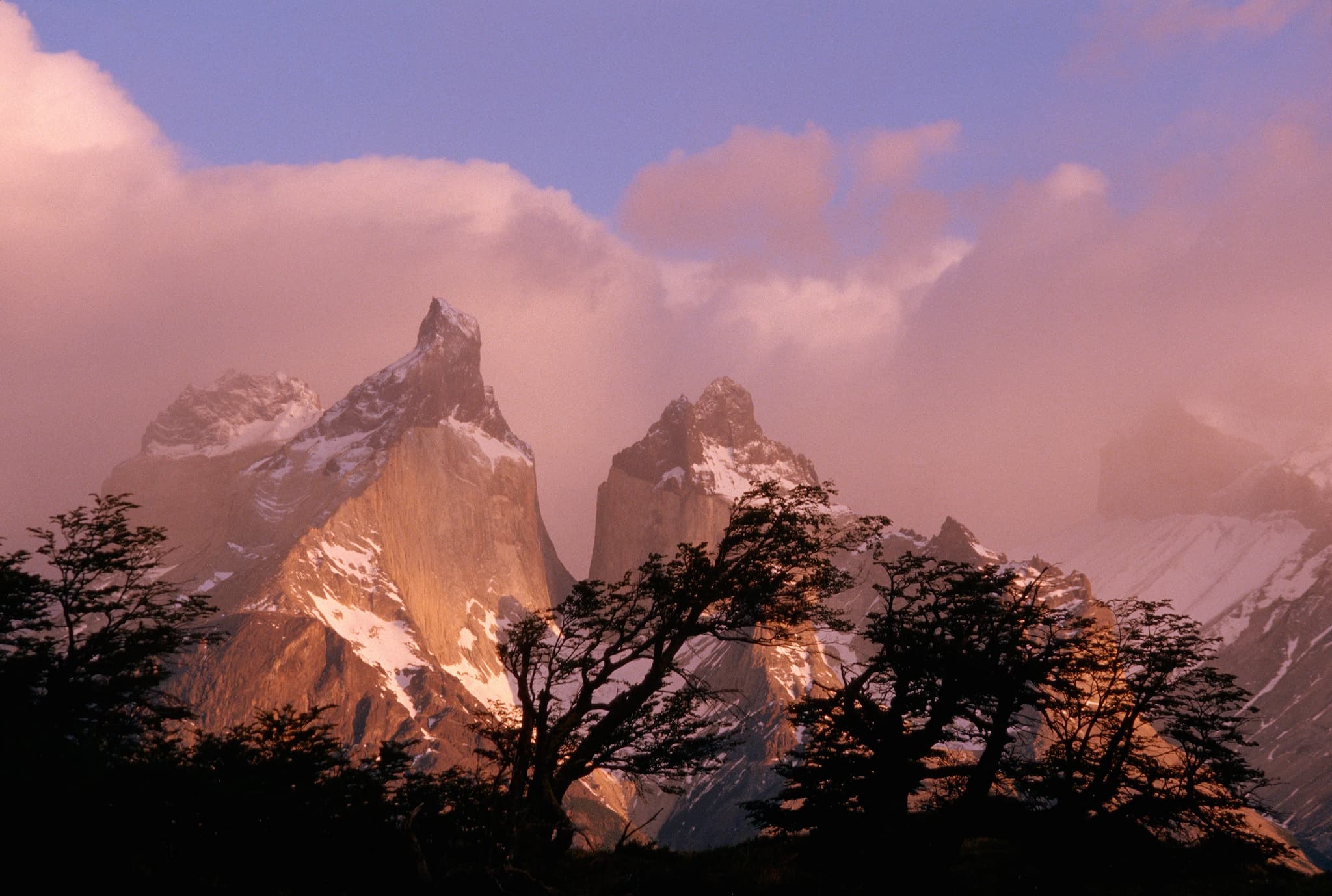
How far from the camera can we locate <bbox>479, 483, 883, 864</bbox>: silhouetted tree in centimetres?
3512

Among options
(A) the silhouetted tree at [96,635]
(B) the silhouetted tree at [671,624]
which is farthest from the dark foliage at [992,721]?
(A) the silhouetted tree at [96,635]

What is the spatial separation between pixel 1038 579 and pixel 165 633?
3705 cm

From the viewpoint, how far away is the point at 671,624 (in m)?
35.8

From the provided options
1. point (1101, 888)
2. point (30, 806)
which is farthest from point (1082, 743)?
point (30, 806)

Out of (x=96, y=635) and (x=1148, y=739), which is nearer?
(x=1148, y=739)

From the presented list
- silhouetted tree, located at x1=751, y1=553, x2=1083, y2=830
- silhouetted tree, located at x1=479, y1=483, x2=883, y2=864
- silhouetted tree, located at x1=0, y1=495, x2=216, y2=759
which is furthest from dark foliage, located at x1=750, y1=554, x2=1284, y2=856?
silhouetted tree, located at x1=0, y1=495, x2=216, y2=759

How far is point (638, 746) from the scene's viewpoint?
38156 mm

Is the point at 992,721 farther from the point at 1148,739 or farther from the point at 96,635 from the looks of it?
the point at 96,635

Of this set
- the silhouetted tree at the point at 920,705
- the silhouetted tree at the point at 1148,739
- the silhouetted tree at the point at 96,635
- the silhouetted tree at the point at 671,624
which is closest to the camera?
the silhouetted tree at the point at 920,705

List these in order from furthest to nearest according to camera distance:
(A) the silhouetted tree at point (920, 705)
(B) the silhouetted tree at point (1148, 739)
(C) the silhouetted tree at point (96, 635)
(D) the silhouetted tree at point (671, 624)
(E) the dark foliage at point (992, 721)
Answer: (C) the silhouetted tree at point (96, 635)
(B) the silhouetted tree at point (1148, 739)
(D) the silhouetted tree at point (671, 624)
(E) the dark foliage at point (992, 721)
(A) the silhouetted tree at point (920, 705)

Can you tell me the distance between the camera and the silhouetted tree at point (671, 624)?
35.1 meters

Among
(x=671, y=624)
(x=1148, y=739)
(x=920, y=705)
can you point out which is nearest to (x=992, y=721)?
(x=920, y=705)

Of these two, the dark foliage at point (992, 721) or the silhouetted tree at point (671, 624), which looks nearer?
the dark foliage at point (992, 721)

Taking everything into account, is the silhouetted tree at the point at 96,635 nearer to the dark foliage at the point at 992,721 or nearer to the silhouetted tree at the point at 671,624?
the silhouetted tree at the point at 671,624
